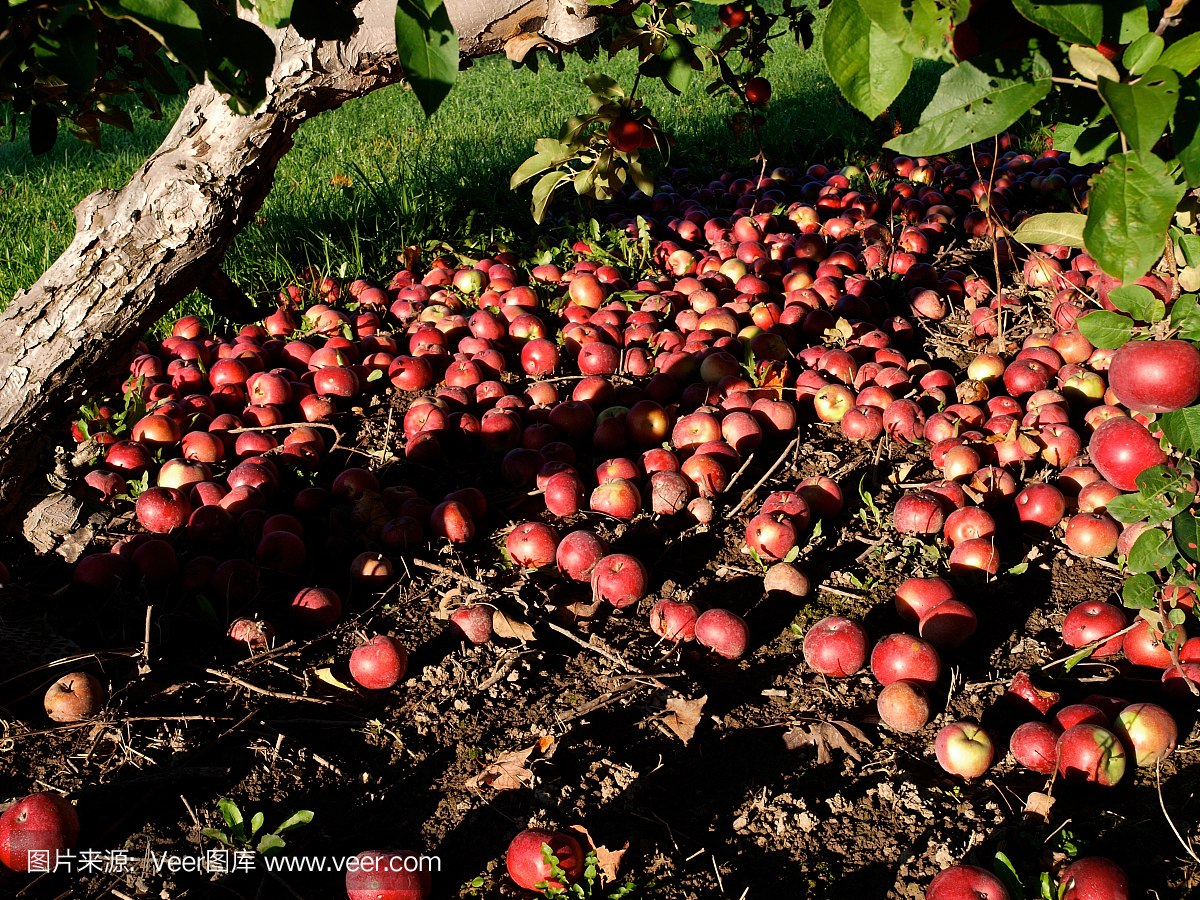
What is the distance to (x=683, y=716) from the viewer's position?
6.86ft

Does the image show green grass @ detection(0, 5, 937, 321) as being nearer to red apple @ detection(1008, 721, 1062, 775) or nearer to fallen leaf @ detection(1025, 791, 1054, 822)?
red apple @ detection(1008, 721, 1062, 775)

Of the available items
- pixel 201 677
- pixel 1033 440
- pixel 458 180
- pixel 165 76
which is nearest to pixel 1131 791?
pixel 1033 440

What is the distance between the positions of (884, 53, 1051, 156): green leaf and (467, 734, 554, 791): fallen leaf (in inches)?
58.7

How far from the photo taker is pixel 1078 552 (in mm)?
2613

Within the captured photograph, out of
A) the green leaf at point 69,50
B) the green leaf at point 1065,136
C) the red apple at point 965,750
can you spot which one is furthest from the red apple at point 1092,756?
the green leaf at point 69,50

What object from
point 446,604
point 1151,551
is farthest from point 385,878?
point 1151,551

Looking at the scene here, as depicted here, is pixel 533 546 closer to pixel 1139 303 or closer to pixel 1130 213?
pixel 1139 303

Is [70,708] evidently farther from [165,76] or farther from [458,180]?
[458,180]

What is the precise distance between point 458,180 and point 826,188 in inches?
96.9

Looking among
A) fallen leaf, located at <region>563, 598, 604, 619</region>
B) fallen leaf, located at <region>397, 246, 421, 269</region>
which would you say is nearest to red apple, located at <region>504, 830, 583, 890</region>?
fallen leaf, located at <region>563, 598, 604, 619</region>

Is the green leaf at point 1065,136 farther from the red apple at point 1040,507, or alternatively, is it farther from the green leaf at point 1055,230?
the red apple at point 1040,507

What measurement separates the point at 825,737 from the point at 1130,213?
1.41 meters

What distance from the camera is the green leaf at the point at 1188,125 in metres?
1.02

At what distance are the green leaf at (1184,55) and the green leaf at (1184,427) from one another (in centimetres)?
87
